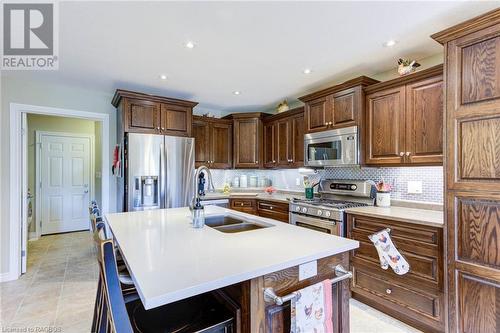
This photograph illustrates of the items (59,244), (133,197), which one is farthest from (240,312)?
(59,244)

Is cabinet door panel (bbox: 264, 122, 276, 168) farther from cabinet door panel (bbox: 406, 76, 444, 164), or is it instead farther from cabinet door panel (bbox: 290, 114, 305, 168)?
cabinet door panel (bbox: 406, 76, 444, 164)

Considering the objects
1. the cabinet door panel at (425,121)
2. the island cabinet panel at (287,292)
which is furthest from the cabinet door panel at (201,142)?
the island cabinet panel at (287,292)

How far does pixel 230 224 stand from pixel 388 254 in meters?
1.40

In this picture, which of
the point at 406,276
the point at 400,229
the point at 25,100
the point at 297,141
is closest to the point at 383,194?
the point at 400,229

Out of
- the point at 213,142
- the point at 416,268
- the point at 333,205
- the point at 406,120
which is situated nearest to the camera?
the point at 416,268

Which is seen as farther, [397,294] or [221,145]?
[221,145]

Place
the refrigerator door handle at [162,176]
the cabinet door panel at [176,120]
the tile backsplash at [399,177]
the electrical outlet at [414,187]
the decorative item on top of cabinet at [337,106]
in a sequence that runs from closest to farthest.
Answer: the tile backsplash at [399,177]
the electrical outlet at [414,187]
the decorative item on top of cabinet at [337,106]
the refrigerator door handle at [162,176]
the cabinet door panel at [176,120]

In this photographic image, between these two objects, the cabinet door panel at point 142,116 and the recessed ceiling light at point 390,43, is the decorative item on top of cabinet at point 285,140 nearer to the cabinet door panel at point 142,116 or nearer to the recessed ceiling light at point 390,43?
the recessed ceiling light at point 390,43

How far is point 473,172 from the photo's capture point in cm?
172

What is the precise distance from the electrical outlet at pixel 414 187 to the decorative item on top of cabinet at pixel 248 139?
2.31m

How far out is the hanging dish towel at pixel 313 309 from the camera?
113cm

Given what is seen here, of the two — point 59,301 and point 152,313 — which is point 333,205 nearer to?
point 152,313

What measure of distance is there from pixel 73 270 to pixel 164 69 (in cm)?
287

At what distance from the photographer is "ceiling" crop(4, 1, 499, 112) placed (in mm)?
1786
